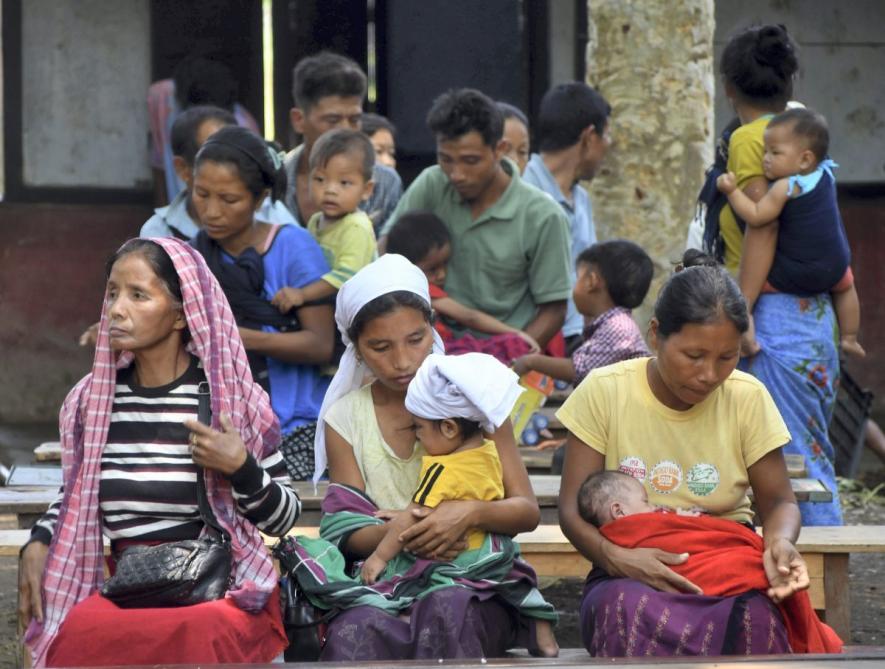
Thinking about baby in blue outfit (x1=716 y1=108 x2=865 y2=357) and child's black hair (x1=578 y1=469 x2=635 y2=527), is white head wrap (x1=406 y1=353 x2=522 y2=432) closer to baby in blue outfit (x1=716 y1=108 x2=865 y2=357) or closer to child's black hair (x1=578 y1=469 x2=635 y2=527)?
child's black hair (x1=578 y1=469 x2=635 y2=527)

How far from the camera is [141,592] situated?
348 cm

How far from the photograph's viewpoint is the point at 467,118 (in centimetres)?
587

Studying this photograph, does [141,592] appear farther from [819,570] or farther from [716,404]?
[819,570]

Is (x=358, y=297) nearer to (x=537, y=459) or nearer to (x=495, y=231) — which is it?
(x=537, y=459)

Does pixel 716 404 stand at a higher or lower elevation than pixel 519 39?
lower

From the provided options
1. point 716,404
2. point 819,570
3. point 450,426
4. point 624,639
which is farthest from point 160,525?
point 819,570

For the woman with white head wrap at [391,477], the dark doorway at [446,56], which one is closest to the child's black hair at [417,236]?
the woman with white head wrap at [391,477]

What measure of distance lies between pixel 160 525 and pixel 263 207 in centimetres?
200

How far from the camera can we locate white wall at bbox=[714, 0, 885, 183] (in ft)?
31.8

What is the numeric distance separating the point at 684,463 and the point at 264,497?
98 cm

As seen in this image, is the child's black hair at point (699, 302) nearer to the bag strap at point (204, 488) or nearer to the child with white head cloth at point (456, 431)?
the child with white head cloth at point (456, 431)

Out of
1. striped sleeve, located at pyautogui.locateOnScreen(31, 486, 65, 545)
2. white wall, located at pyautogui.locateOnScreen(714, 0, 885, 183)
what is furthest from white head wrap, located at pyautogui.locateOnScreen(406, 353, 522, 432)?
white wall, located at pyautogui.locateOnScreen(714, 0, 885, 183)

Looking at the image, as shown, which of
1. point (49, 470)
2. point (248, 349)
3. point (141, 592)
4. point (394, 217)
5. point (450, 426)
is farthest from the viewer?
point (394, 217)

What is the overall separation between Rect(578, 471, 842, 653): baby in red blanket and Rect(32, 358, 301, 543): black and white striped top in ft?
2.36
